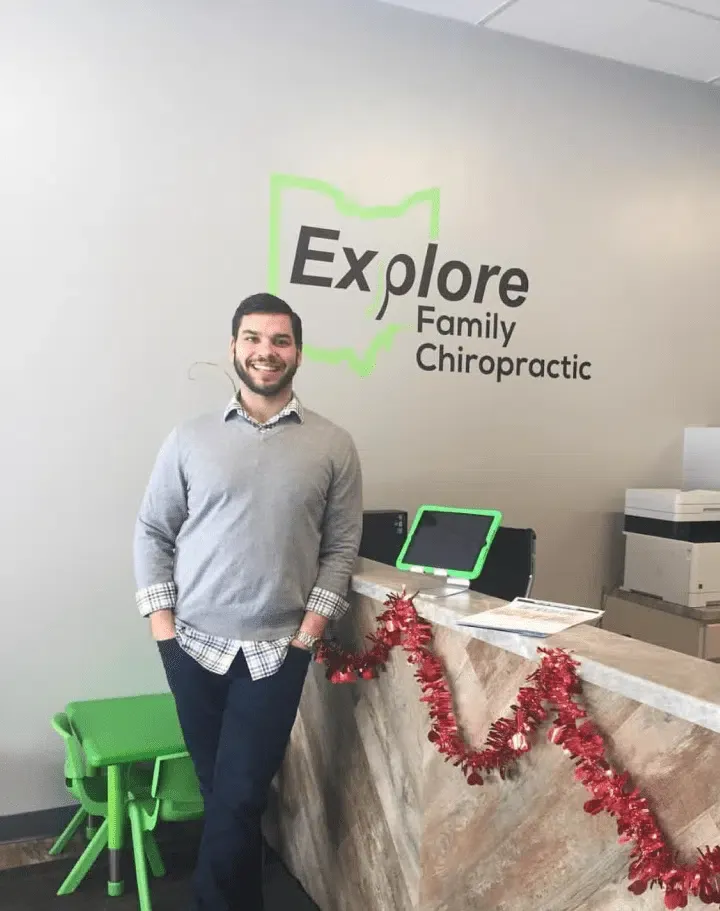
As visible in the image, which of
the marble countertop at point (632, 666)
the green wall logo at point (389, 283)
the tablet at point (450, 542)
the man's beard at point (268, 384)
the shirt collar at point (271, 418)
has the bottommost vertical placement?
the marble countertop at point (632, 666)

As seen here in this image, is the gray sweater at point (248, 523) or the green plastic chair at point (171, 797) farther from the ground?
the gray sweater at point (248, 523)

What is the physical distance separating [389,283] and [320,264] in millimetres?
297

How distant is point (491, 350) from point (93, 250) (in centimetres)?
162

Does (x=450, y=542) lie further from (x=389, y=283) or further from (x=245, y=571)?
(x=389, y=283)

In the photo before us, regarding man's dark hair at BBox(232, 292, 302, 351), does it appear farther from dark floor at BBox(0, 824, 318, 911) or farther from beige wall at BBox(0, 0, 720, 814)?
dark floor at BBox(0, 824, 318, 911)

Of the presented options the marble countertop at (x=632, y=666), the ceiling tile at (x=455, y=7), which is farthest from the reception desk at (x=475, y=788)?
the ceiling tile at (x=455, y=7)

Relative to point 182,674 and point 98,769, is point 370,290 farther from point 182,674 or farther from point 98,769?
point 98,769

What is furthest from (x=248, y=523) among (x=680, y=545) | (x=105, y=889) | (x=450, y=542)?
(x=680, y=545)

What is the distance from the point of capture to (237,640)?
2.27 metres

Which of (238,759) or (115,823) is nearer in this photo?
(238,759)

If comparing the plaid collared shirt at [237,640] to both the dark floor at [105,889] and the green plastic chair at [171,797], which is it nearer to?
the green plastic chair at [171,797]

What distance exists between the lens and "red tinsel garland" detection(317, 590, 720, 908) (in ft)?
4.72

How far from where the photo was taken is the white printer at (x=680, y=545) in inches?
140

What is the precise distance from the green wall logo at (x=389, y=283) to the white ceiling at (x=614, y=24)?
0.70 m
